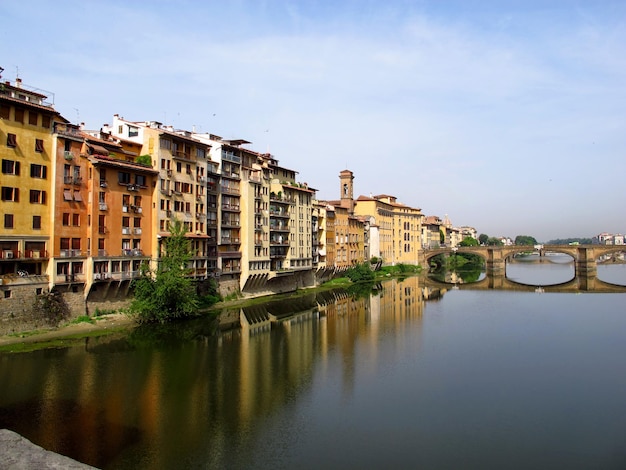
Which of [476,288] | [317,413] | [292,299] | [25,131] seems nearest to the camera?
[317,413]

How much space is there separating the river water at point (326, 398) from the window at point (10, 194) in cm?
1120

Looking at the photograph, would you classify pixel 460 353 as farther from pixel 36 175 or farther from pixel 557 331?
pixel 36 175

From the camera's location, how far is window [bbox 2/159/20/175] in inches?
1371

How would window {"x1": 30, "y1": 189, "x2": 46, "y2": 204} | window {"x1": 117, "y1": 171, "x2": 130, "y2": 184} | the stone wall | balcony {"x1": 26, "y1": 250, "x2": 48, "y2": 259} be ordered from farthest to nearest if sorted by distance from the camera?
window {"x1": 117, "y1": 171, "x2": 130, "y2": 184}, window {"x1": 30, "y1": 189, "x2": 46, "y2": 204}, balcony {"x1": 26, "y1": 250, "x2": 48, "y2": 259}, the stone wall

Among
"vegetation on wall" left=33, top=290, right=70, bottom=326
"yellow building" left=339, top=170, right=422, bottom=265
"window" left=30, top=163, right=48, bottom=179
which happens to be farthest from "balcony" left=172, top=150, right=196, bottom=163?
"yellow building" left=339, top=170, right=422, bottom=265

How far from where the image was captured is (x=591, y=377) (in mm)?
30828

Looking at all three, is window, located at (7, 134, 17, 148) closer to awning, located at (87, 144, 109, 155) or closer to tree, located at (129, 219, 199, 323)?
awning, located at (87, 144, 109, 155)

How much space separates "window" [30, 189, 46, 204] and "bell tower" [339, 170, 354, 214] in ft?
234

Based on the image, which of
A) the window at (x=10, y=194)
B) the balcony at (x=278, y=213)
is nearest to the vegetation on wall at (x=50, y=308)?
the window at (x=10, y=194)

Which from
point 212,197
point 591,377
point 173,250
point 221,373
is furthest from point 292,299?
point 591,377

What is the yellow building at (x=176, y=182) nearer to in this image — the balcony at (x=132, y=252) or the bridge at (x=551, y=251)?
the balcony at (x=132, y=252)

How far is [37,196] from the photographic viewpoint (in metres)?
36.9

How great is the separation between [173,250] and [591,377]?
33.2 metres

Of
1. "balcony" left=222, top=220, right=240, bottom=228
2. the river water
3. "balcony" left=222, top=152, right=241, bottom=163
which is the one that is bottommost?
the river water
